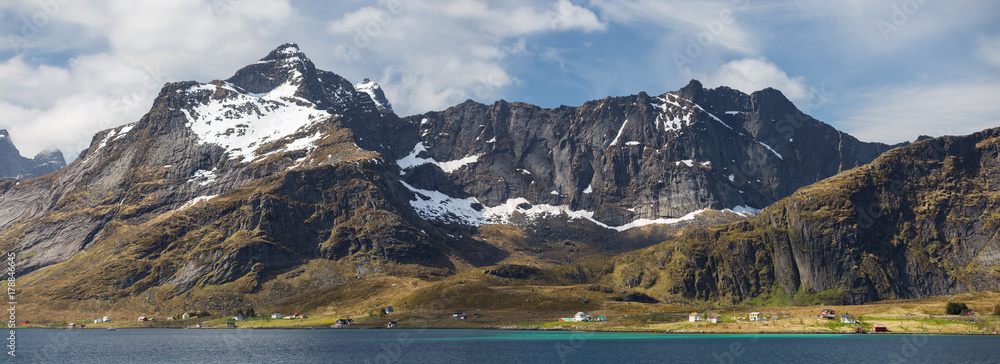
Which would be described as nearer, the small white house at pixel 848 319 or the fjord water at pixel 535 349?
the fjord water at pixel 535 349

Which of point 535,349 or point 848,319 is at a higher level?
point 848,319

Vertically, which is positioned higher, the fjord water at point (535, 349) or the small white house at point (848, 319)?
the small white house at point (848, 319)

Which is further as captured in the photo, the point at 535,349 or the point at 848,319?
the point at 848,319

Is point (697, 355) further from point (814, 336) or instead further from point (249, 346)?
point (249, 346)

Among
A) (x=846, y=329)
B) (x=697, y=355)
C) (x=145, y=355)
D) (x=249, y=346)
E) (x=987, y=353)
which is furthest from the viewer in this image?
(x=846, y=329)

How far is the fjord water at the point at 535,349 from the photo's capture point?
134750 millimetres

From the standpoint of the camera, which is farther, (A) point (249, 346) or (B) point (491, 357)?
(A) point (249, 346)

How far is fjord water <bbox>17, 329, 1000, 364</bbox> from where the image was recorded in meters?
135

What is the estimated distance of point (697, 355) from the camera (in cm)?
13912

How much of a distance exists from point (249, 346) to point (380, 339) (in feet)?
116

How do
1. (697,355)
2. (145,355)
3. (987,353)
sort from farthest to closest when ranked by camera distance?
(145,355) < (697,355) < (987,353)

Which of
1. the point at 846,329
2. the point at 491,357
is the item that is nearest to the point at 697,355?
the point at 491,357

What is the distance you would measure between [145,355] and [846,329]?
17982 cm

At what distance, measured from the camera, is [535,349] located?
157500 millimetres
